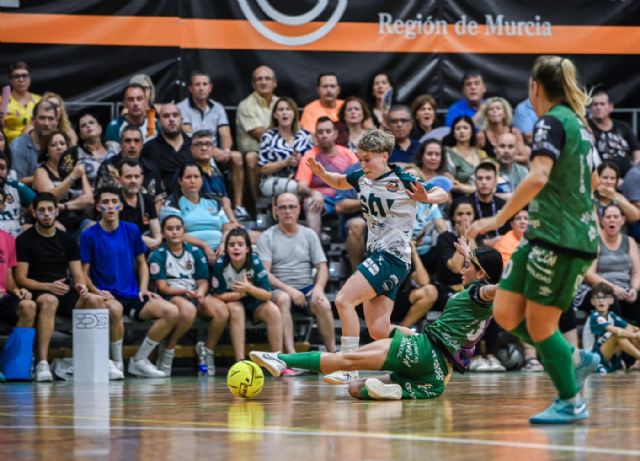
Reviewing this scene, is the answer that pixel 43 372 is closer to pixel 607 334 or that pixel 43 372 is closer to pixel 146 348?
pixel 146 348

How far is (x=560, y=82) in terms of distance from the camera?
6.50 metres

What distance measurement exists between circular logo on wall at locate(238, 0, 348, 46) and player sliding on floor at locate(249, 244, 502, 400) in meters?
7.82

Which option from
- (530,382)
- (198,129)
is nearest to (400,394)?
(530,382)

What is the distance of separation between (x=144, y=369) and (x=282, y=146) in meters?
3.38

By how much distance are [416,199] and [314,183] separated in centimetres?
544

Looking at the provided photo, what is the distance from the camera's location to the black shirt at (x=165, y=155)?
1414cm

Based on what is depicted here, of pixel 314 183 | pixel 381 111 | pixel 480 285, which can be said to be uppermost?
pixel 381 111

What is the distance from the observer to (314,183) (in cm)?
1443

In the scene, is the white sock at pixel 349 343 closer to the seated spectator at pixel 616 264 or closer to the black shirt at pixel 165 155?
the black shirt at pixel 165 155

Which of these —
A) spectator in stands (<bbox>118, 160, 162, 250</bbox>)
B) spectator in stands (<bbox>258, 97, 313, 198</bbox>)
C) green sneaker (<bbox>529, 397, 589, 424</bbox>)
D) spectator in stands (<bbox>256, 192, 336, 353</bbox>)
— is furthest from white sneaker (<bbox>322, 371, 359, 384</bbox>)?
spectator in stands (<bbox>258, 97, 313, 198</bbox>)

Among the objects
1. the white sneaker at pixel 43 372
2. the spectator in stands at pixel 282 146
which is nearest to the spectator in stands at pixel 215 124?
the spectator in stands at pixel 282 146

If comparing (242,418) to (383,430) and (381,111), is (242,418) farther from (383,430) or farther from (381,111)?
(381,111)

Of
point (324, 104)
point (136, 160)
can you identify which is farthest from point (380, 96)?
point (136, 160)

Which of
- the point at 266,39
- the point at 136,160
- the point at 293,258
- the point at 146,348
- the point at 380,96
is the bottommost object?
the point at 146,348
